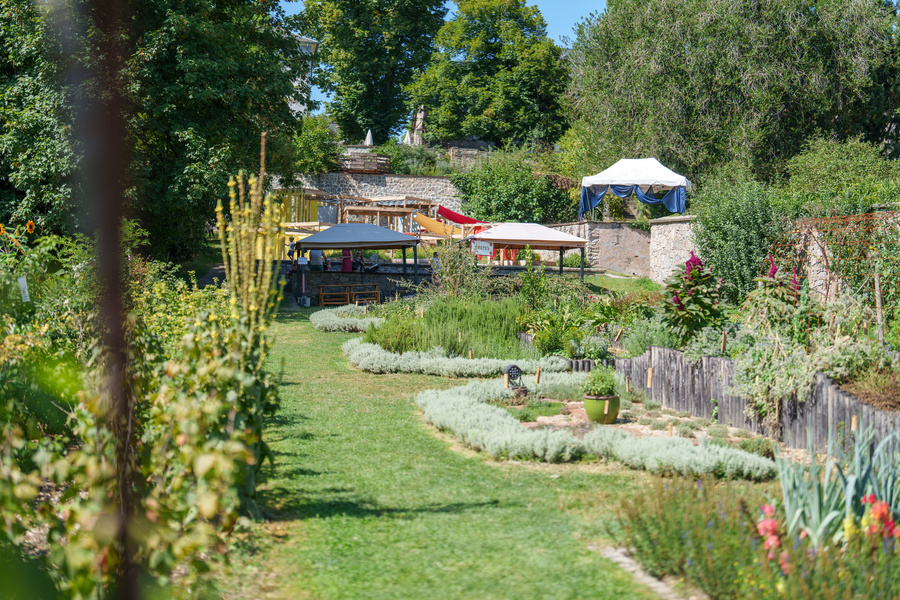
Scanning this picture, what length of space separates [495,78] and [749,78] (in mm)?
14359

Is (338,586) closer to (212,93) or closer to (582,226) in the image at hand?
(212,93)

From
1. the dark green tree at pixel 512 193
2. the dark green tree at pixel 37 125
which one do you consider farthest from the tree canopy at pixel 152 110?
the dark green tree at pixel 512 193

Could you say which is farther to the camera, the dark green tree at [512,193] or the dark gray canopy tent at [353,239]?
the dark green tree at [512,193]

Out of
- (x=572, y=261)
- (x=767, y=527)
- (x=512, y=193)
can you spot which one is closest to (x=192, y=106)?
(x=572, y=261)

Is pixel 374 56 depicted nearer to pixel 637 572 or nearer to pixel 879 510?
pixel 637 572

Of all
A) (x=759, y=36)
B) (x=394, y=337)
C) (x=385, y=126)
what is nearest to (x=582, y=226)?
(x=759, y=36)

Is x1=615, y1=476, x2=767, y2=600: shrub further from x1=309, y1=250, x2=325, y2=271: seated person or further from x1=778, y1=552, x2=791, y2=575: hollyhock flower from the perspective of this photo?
x1=309, y1=250, x2=325, y2=271: seated person

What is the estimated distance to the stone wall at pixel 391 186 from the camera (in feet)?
96.1

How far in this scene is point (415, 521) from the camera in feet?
13.3

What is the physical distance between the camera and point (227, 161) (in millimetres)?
14648

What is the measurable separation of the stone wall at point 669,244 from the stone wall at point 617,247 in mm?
2606

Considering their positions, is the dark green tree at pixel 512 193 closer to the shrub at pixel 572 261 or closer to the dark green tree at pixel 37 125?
the shrub at pixel 572 261

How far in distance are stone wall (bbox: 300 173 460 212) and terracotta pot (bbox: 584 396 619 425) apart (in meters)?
23.3

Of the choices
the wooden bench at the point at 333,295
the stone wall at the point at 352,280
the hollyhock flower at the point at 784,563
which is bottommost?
the hollyhock flower at the point at 784,563
